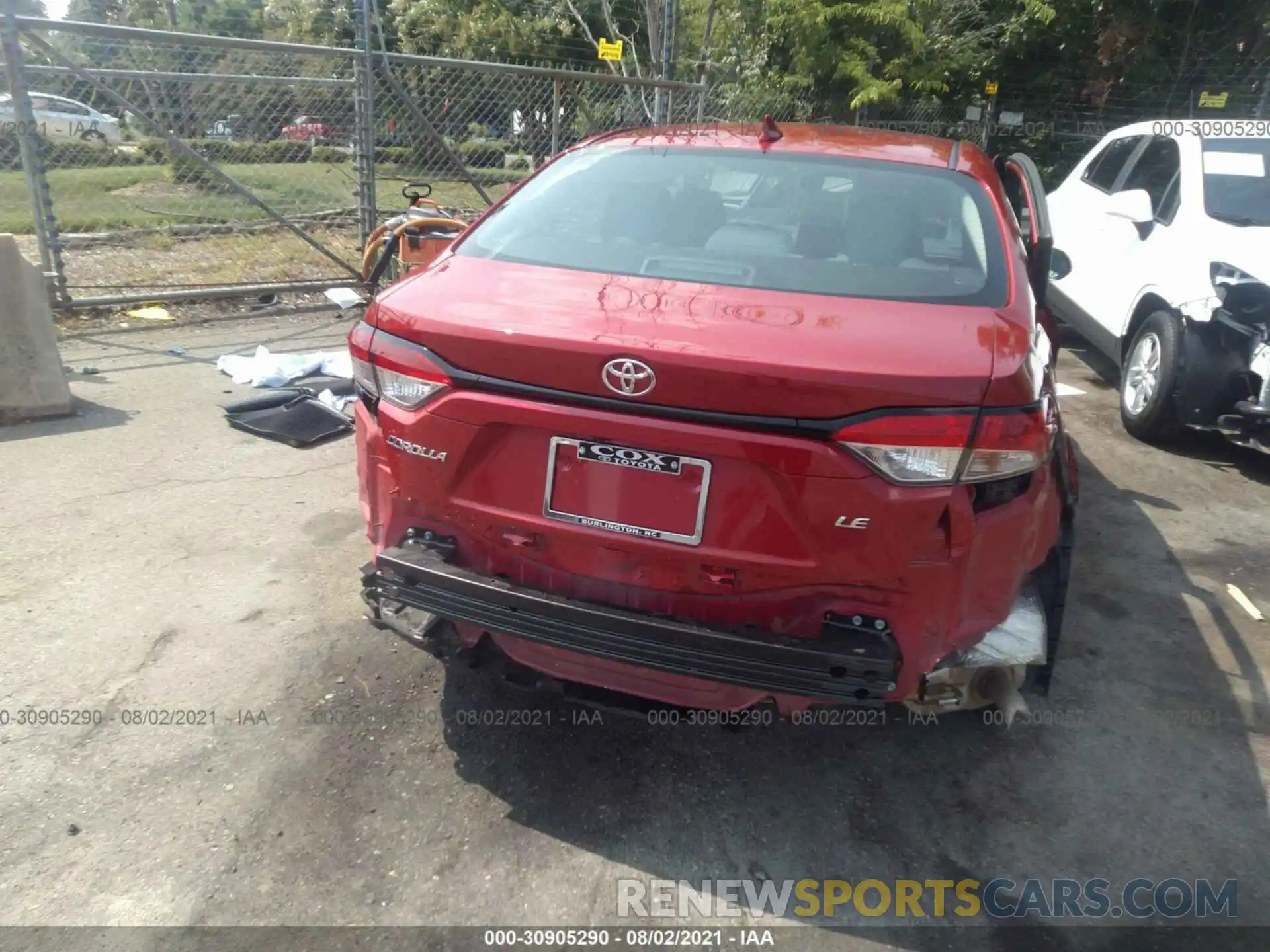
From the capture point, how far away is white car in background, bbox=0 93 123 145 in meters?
6.50

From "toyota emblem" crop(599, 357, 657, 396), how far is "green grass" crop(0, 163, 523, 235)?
704cm

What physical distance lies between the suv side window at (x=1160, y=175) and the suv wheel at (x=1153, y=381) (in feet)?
2.53

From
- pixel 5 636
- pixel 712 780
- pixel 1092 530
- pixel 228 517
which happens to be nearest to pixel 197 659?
pixel 5 636

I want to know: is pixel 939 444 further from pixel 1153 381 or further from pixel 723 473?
pixel 1153 381

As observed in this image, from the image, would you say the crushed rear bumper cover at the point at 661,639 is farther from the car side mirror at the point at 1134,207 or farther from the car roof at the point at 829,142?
the car side mirror at the point at 1134,207

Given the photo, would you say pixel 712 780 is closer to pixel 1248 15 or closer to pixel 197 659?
pixel 197 659

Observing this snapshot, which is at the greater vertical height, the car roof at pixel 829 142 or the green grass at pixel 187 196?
the car roof at pixel 829 142

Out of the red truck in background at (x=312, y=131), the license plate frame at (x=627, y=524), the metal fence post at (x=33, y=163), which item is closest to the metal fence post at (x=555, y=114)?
the red truck in background at (x=312, y=131)

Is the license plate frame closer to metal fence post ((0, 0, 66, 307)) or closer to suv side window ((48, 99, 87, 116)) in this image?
metal fence post ((0, 0, 66, 307))

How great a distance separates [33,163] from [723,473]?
636cm

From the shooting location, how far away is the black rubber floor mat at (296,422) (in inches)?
207

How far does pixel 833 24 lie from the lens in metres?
15.0

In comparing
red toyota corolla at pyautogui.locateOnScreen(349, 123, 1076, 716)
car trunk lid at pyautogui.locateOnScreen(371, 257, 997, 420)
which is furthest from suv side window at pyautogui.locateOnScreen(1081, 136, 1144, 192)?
car trunk lid at pyautogui.locateOnScreen(371, 257, 997, 420)

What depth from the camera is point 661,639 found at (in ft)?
7.70
